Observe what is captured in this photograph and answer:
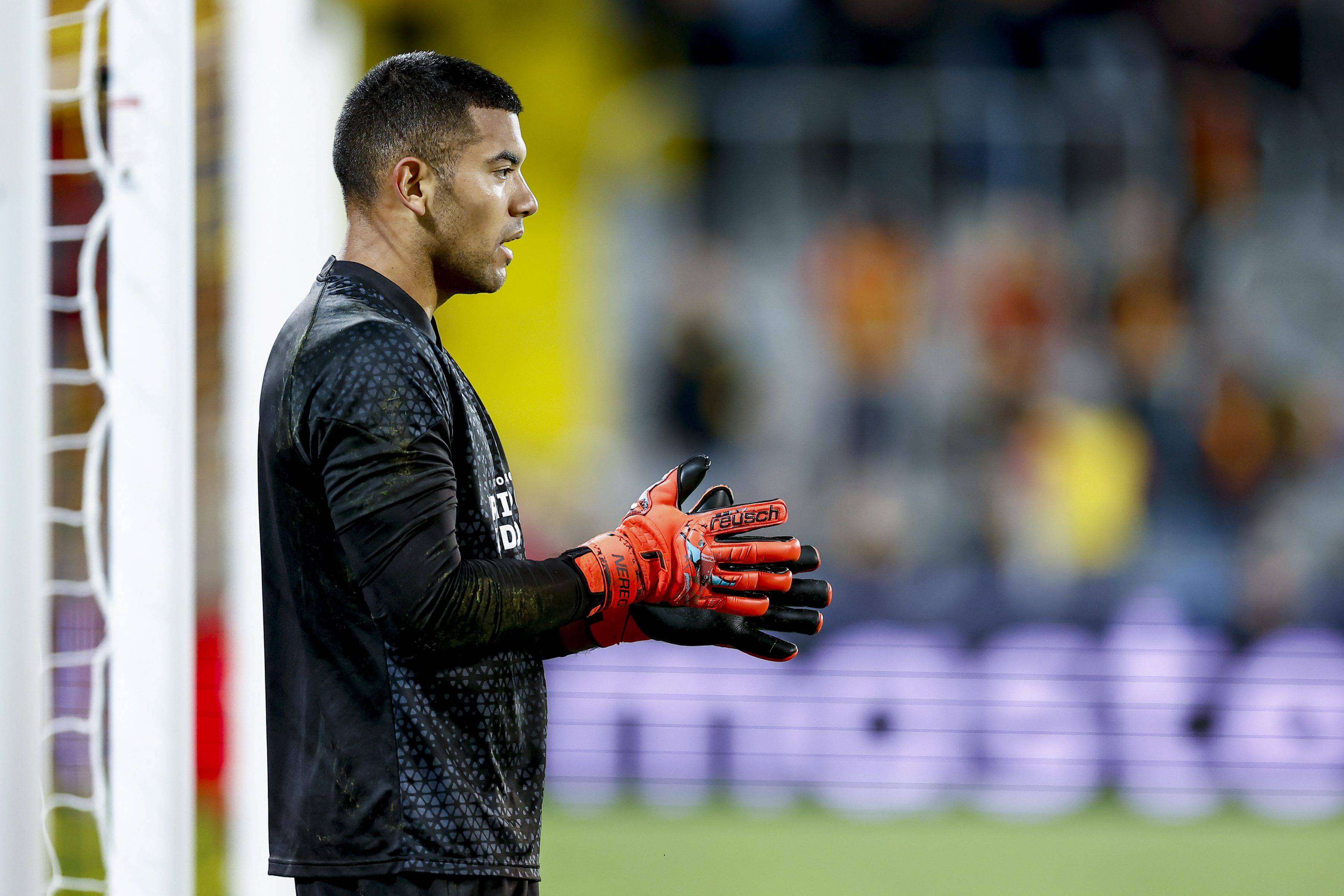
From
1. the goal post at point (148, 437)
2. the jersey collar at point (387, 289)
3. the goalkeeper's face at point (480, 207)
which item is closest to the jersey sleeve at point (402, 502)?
the jersey collar at point (387, 289)

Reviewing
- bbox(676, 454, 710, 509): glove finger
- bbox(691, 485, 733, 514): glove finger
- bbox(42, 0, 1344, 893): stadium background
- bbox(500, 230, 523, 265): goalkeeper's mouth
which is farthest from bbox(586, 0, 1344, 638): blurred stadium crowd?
bbox(500, 230, 523, 265): goalkeeper's mouth

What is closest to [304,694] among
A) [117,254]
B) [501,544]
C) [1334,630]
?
[501,544]

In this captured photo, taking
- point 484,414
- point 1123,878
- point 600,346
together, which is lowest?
point 1123,878

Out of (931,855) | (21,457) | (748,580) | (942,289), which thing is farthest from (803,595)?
(942,289)

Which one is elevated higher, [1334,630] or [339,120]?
[339,120]

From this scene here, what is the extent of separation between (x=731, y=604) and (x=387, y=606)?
585mm

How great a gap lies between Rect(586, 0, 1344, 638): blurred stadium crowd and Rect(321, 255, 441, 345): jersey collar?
653cm

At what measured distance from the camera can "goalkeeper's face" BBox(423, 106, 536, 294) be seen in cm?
202

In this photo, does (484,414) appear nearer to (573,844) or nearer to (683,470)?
(683,470)

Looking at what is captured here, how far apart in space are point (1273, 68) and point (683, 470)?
816cm

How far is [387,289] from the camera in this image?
1976 millimetres

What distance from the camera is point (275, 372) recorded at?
1.89 metres

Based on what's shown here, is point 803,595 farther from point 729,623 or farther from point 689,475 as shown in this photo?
point 689,475

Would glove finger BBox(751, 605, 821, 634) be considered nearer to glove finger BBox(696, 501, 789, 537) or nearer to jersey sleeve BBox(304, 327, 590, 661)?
glove finger BBox(696, 501, 789, 537)
